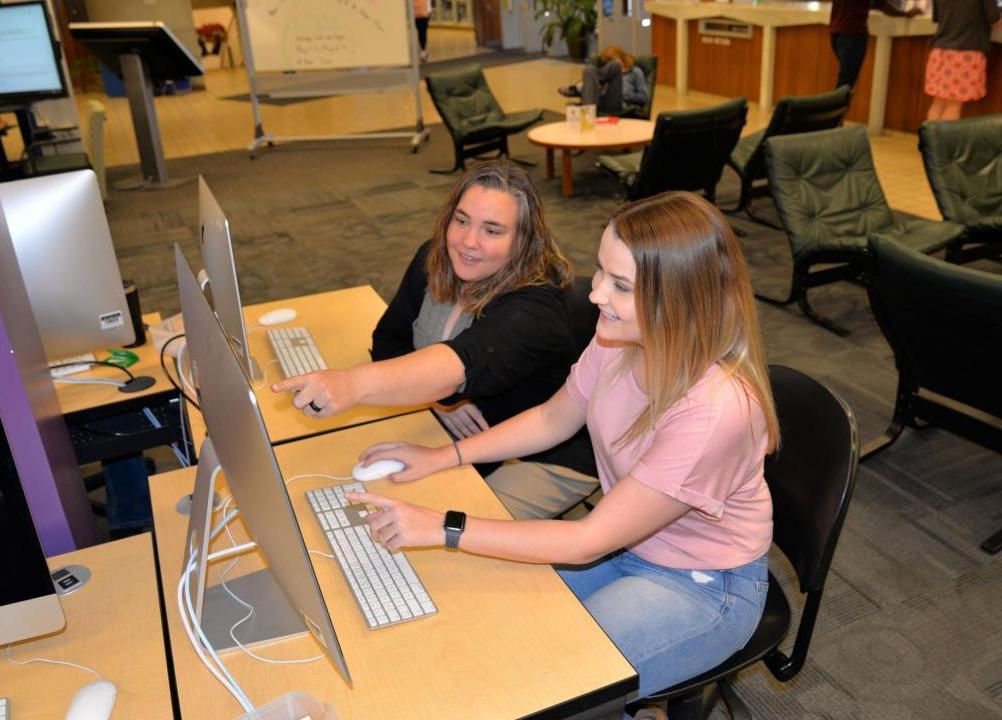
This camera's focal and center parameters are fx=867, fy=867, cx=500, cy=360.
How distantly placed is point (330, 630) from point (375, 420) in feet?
3.41

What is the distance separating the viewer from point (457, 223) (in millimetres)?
2102

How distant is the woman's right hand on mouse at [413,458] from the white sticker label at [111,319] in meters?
0.78

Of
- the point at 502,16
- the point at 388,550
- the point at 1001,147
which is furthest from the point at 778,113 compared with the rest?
the point at 502,16

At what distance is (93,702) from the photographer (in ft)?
4.04

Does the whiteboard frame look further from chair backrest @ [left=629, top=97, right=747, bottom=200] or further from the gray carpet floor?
chair backrest @ [left=629, top=97, right=747, bottom=200]

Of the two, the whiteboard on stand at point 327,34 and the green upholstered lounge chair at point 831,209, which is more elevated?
the whiteboard on stand at point 327,34

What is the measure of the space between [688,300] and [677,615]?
0.56 metres

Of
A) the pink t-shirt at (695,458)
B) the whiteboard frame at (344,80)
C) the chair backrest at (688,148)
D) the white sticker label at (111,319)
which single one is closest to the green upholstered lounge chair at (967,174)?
the chair backrest at (688,148)

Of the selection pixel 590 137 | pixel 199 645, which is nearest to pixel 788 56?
pixel 590 137

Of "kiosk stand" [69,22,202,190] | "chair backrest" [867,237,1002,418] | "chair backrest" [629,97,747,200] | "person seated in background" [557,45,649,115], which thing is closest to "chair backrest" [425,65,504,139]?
"person seated in background" [557,45,649,115]

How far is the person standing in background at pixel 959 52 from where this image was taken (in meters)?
6.23

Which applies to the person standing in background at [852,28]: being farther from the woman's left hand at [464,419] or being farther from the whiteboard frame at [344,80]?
the woman's left hand at [464,419]

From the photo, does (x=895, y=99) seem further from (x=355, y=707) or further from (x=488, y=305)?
(x=355, y=707)

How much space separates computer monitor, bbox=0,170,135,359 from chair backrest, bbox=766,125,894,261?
3.10m
